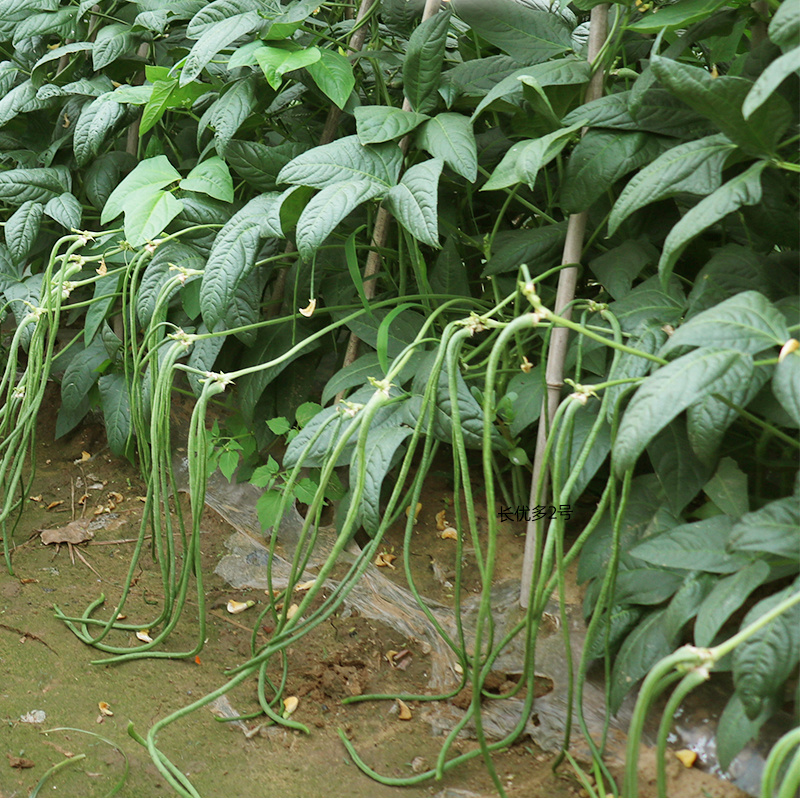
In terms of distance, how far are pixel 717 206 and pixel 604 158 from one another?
254 mm

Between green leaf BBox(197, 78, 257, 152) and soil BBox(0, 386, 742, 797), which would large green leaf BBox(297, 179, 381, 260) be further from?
soil BBox(0, 386, 742, 797)

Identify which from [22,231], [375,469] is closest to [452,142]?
[375,469]

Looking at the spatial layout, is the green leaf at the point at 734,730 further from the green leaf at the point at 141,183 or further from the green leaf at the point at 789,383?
the green leaf at the point at 141,183

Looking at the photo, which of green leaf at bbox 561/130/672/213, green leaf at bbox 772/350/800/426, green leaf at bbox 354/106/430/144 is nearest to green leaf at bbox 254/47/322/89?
green leaf at bbox 354/106/430/144

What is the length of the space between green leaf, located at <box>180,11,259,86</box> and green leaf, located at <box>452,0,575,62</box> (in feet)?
1.08

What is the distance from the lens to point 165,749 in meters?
0.99

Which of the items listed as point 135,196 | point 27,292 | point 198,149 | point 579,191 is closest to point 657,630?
point 579,191

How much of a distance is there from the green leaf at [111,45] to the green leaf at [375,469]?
96 centimetres

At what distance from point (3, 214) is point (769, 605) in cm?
169

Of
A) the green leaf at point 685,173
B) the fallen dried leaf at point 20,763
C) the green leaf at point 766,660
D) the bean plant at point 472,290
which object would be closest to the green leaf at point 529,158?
the bean plant at point 472,290

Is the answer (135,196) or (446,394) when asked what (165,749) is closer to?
(446,394)

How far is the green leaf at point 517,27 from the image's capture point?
3.78 ft

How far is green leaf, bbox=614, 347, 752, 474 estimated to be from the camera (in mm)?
694

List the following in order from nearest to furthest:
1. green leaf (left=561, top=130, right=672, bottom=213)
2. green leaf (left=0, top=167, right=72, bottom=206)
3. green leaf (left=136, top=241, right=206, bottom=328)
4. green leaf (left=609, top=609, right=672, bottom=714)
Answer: green leaf (left=609, top=609, right=672, bottom=714), green leaf (left=561, top=130, right=672, bottom=213), green leaf (left=136, top=241, right=206, bottom=328), green leaf (left=0, top=167, right=72, bottom=206)
